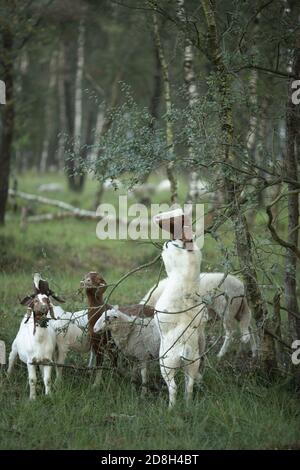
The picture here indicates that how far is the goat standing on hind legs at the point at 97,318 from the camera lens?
7001 mm

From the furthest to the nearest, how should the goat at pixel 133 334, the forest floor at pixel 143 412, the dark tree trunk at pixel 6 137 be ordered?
the dark tree trunk at pixel 6 137
the goat at pixel 133 334
the forest floor at pixel 143 412

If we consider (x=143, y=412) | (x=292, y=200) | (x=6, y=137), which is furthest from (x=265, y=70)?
(x=6, y=137)

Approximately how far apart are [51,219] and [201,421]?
1269 centimetres

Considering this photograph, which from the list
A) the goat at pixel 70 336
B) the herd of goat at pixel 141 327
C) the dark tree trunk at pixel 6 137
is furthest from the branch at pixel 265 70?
the dark tree trunk at pixel 6 137

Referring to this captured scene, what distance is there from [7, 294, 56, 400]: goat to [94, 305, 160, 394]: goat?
1.74 feet

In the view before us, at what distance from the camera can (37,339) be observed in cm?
664

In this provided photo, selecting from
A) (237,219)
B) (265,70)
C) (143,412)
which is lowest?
(143,412)

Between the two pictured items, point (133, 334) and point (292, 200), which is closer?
point (133, 334)

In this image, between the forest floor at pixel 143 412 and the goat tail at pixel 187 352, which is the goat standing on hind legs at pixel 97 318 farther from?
the goat tail at pixel 187 352

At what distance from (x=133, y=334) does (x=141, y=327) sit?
1.41 feet

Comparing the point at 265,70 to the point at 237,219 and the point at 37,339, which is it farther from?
the point at 37,339

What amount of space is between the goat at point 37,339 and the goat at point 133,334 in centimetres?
53

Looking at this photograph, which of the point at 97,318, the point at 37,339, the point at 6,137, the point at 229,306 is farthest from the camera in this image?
the point at 6,137
